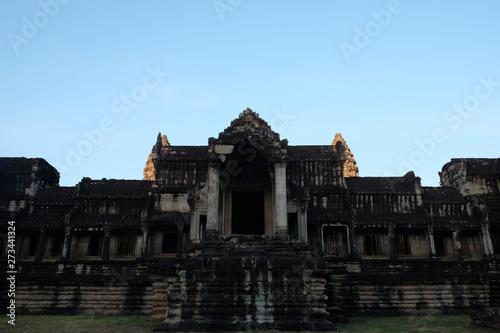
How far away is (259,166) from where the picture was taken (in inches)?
688

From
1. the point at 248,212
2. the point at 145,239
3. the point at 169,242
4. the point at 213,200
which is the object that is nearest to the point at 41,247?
the point at 145,239

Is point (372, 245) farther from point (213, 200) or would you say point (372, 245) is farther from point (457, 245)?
point (213, 200)

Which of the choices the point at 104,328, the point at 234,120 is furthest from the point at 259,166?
the point at 104,328

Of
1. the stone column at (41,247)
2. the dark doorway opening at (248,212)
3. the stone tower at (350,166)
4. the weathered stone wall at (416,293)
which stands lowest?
the weathered stone wall at (416,293)

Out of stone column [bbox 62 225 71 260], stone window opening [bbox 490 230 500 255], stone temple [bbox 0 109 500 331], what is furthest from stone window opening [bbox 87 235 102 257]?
stone window opening [bbox 490 230 500 255]

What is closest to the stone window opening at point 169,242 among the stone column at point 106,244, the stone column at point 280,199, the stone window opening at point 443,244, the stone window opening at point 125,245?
the stone window opening at point 125,245

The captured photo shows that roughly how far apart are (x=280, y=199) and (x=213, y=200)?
2562 mm

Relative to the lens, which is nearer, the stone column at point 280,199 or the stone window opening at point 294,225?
the stone column at point 280,199

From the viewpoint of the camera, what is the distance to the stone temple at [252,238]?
37.7ft

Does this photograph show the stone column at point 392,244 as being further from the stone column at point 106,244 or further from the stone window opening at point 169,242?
the stone column at point 106,244

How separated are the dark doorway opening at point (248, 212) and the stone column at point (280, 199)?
2.86 metres

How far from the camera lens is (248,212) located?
18.4 m

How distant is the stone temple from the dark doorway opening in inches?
2.3

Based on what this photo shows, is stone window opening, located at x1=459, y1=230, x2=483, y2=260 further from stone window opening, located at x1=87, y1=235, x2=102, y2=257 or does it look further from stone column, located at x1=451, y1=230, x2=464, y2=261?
stone window opening, located at x1=87, y1=235, x2=102, y2=257
